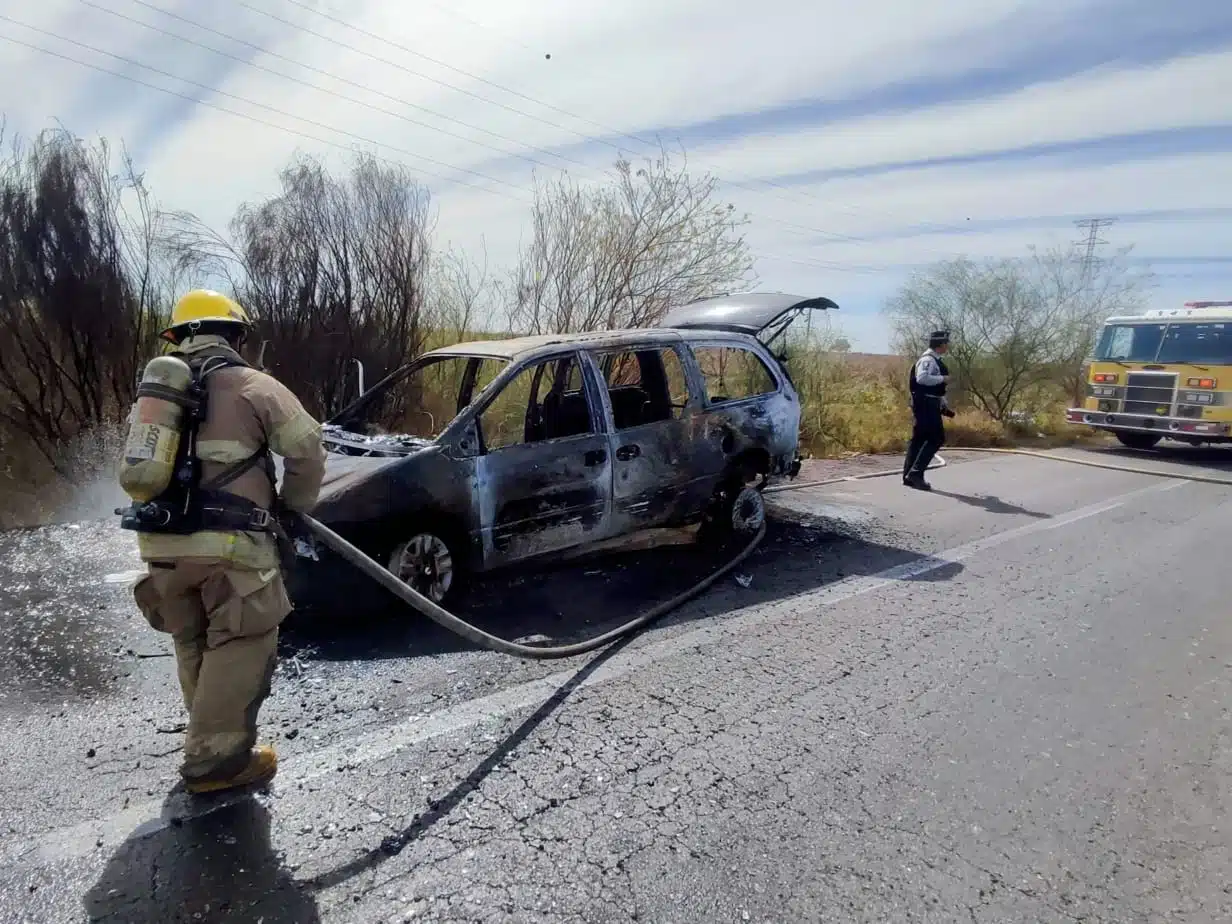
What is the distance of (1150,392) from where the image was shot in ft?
41.1

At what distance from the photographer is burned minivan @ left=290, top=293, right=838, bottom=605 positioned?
4.34m

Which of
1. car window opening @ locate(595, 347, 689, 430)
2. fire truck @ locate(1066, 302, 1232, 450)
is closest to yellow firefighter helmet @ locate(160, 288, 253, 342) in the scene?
car window opening @ locate(595, 347, 689, 430)

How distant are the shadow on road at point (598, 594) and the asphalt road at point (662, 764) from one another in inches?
1.4

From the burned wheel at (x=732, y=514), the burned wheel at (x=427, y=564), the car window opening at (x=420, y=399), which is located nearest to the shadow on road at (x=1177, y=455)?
the burned wheel at (x=732, y=514)

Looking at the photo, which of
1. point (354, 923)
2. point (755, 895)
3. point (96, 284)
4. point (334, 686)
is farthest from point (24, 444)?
point (755, 895)

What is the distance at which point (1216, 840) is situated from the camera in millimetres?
2646

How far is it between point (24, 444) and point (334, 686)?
23.5ft

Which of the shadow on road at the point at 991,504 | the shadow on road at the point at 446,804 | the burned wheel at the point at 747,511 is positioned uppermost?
the burned wheel at the point at 747,511

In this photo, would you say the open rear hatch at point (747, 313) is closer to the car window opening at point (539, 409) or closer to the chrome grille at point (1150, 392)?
the car window opening at point (539, 409)

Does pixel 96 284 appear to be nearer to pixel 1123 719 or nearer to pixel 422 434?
pixel 422 434

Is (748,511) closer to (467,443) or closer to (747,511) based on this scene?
(747,511)

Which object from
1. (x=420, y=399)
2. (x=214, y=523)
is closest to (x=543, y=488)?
(x=420, y=399)

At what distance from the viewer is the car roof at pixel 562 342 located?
16.9 feet

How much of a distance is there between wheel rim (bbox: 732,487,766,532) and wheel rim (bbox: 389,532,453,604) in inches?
100
